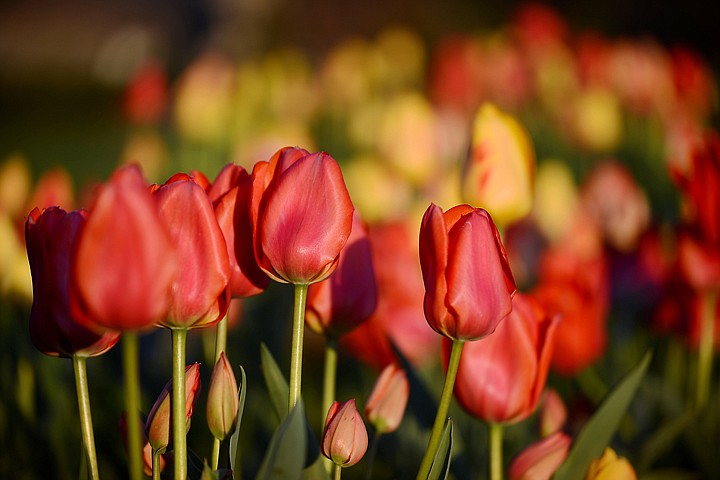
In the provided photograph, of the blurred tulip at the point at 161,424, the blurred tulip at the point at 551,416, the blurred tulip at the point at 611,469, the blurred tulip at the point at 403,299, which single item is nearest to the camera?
the blurred tulip at the point at 161,424

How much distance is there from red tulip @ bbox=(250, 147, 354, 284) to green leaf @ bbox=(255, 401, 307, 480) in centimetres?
10

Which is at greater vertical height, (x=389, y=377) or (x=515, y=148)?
(x=515, y=148)

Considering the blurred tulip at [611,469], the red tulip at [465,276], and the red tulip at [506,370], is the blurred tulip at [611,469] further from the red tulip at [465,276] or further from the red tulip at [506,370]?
the red tulip at [465,276]

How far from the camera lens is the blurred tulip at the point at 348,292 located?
27.1 inches

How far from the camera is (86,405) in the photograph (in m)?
0.57

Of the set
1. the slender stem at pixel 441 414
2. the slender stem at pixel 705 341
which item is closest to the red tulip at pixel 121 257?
the slender stem at pixel 441 414

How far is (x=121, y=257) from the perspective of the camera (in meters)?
0.43

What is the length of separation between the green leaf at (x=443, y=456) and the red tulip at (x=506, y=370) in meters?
0.10

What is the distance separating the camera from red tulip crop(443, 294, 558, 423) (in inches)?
27.5

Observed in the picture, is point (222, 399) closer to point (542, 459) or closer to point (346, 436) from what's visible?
point (346, 436)

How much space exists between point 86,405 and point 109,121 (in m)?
5.72

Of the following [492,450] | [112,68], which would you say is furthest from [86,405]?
[112,68]

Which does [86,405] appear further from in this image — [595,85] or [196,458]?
[595,85]

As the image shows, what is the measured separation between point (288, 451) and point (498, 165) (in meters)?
0.55
